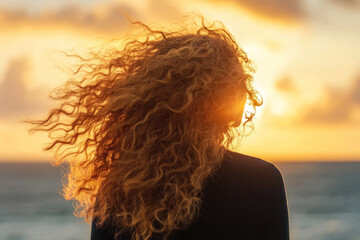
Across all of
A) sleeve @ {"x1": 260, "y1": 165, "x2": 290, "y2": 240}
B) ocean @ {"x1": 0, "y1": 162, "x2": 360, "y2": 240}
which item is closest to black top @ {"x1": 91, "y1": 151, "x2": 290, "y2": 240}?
sleeve @ {"x1": 260, "y1": 165, "x2": 290, "y2": 240}

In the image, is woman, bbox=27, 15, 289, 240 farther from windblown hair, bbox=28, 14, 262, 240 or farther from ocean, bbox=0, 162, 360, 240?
ocean, bbox=0, 162, 360, 240

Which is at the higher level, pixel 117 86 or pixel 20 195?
pixel 20 195

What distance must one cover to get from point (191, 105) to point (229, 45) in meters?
0.33

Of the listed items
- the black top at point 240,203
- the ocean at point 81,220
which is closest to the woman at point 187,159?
the black top at point 240,203

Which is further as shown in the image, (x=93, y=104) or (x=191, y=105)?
(x=93, y=104)

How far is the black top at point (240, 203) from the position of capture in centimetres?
188

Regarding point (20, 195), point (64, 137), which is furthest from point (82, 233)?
point (20, 195)

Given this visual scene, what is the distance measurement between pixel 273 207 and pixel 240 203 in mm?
140

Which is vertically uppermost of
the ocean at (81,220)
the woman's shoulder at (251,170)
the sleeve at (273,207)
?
the ocean at (81,220)

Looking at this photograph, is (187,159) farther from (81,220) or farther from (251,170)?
(81,220)

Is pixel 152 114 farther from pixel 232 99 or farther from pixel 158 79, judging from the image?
pixel 232 99

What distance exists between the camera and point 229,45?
205 cm

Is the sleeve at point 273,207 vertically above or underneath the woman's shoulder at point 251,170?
underneath

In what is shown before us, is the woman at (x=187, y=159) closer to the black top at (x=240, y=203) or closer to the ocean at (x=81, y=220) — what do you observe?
the black top at (x=240, y=203)
